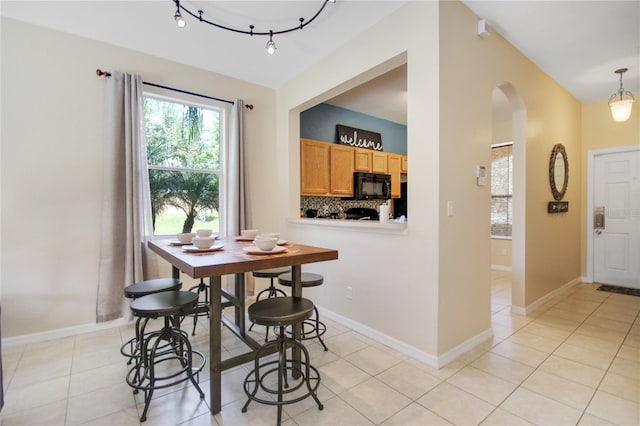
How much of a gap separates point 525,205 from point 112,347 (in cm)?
432

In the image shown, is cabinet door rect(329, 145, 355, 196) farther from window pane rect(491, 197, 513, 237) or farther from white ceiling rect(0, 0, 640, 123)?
window pane rect(491, 197, 513, 237)

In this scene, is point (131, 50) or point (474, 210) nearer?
point (474, 210)

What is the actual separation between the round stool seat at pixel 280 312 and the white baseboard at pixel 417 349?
3.70ft

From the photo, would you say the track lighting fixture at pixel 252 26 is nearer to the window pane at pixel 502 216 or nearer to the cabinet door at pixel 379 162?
the cabinet door at pixel 379 162

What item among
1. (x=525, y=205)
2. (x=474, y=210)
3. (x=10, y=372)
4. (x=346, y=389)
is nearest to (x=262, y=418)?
(x=346, y=389)

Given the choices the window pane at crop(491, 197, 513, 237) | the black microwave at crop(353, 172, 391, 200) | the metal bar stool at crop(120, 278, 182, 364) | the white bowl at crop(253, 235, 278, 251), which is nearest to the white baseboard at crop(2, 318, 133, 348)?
the metal bar stool at crop(120, 278, 182, 364)

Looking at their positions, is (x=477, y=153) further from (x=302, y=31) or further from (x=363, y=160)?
(x=363, y=160)

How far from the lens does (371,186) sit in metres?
5.29

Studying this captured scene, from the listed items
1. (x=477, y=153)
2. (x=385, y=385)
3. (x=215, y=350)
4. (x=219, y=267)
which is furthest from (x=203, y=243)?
(x=477, y=153)

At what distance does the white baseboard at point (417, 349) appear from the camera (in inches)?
92.7

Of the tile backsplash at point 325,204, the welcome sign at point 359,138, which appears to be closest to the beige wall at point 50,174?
the tile backsplash at point 325,204

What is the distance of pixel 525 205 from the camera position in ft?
10.9

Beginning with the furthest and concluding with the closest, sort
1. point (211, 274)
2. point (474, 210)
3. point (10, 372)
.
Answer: point (474, 210) → point (10, 372) → point (211, 274)

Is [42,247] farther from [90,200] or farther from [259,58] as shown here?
[259,58]
